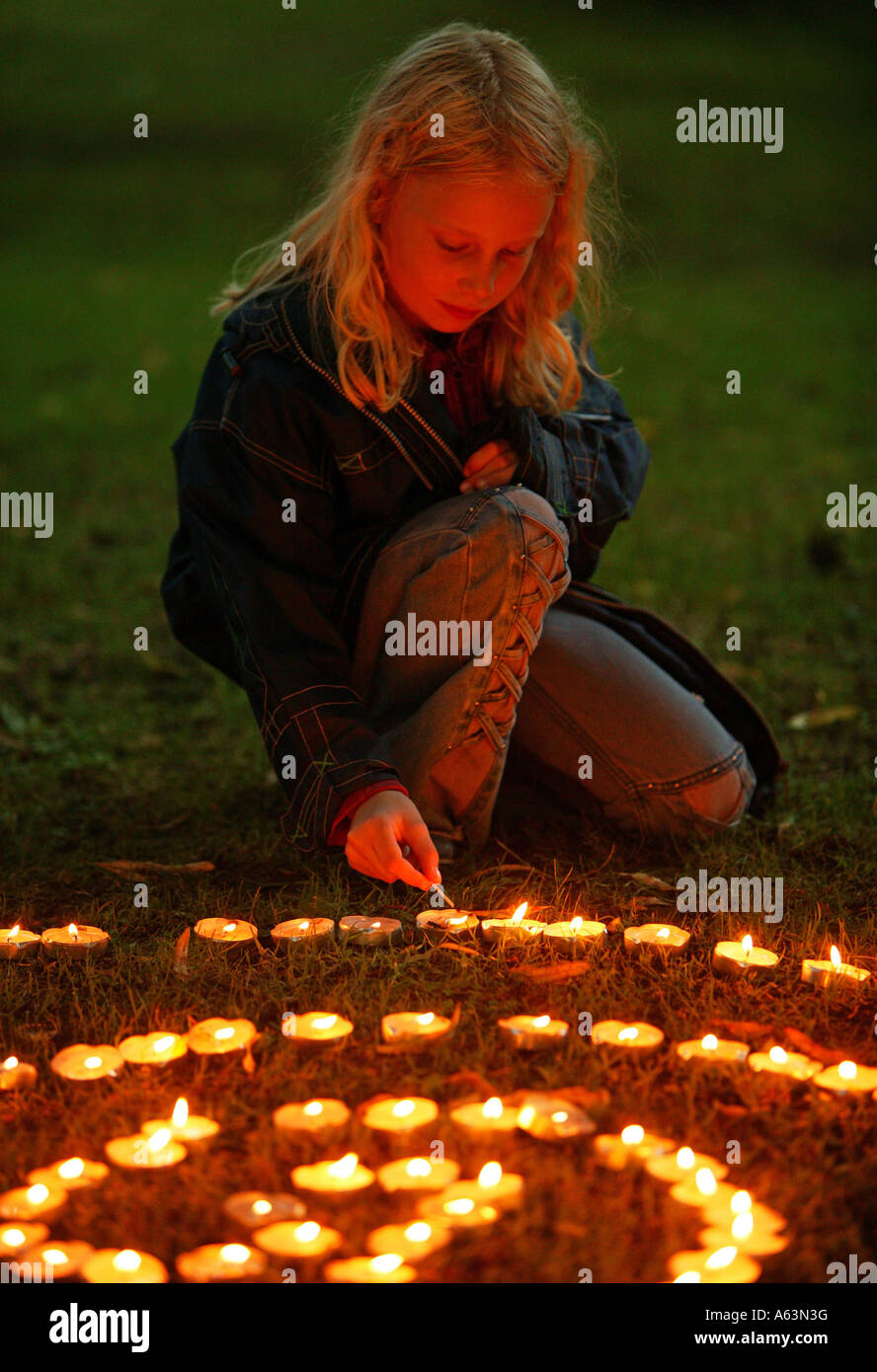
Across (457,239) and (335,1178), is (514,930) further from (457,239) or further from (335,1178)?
(457,239)

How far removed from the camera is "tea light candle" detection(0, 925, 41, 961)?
2502mm

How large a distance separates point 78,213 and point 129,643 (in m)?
10.5

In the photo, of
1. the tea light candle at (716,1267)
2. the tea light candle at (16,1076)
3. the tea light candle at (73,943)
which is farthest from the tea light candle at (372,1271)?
the tea light candle at (73,943)

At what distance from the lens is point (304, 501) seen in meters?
2.84

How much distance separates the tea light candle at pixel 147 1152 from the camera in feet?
6.14

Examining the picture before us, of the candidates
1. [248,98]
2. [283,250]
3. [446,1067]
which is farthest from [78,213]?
[446,1067]

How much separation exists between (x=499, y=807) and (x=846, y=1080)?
127 cm

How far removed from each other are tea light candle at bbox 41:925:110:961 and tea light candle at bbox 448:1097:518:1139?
2.75ft

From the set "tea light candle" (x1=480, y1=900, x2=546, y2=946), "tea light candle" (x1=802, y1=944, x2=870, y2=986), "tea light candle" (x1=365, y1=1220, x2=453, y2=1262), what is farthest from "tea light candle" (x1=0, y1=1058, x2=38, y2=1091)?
"tea light candle" (x1=802, y1=944, x2=870, y2=986)

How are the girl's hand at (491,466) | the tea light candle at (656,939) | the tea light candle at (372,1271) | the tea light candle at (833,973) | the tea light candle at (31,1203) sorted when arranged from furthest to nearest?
the girl's hand at (491,466) → the tea light candle at (656,939) → the tea light candle at (833,973) → the tea light candle at (31,1203) → the tea light candle at (372,1271)

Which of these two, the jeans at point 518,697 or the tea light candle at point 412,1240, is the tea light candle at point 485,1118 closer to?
the tea light candle at point 412,1240

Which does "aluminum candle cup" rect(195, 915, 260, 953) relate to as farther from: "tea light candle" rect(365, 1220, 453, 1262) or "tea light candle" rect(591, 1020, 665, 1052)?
"tea light candle" rect(365, 1220, 453, 1262)

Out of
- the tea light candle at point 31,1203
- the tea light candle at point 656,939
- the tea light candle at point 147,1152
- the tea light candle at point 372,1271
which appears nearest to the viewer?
the tea light candle at point 372,1271

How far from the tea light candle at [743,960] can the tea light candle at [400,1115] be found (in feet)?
2.22
